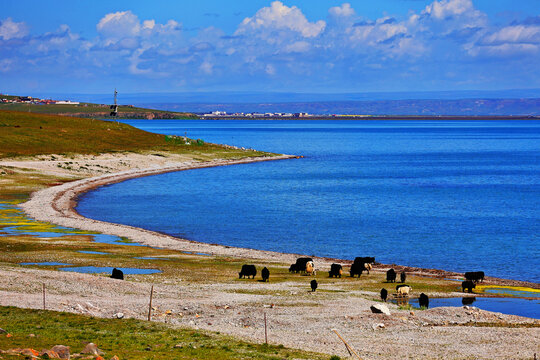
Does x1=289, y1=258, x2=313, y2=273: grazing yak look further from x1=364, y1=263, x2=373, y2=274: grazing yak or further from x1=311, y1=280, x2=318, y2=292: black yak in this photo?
x1=311, y1=280, x2=318, y2=292: black yak

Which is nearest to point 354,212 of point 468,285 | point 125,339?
point 468,285

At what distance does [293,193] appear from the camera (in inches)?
4104

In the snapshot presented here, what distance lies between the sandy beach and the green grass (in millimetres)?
Answer: 1674

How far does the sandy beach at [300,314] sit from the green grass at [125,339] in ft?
5.49

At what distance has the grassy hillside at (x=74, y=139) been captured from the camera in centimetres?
13988

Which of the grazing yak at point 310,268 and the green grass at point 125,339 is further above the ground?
the green grass at point 125,339

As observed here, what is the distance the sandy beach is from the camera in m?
27.5

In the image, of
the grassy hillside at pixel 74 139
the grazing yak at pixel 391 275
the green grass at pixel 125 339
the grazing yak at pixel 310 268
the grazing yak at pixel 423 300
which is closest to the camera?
the green grass at pixel 125 339

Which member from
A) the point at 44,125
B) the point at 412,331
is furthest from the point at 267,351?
the point at 44,125

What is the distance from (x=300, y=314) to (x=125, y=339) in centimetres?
1017

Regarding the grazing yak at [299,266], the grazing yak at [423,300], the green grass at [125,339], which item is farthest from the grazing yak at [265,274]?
the green grass at [125,339]

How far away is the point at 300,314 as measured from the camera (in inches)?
1292

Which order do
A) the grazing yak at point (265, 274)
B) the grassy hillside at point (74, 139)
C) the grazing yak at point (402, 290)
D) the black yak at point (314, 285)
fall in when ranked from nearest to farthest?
the black yak at point (314, 285)
the grazing yak at point (402, 290)
the grazing yak at point (265, 274)
the grassy hillside at point (74, 139)

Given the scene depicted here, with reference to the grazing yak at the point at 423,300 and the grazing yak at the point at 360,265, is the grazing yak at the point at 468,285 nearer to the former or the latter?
the grazing yak at the point at 423,300
